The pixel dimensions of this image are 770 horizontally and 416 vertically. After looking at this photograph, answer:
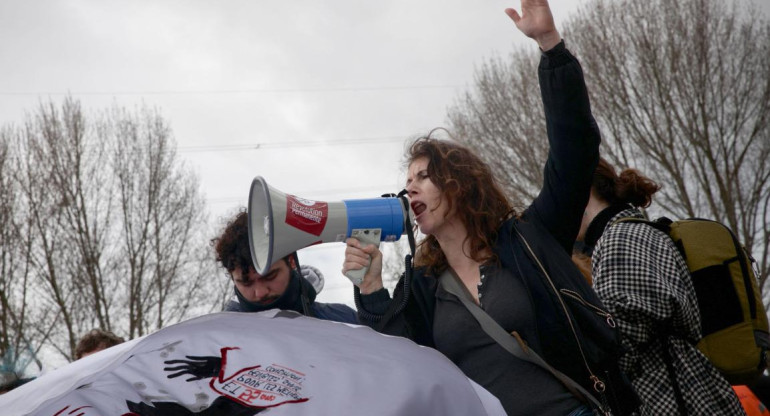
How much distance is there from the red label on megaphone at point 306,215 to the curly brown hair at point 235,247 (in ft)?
2.64

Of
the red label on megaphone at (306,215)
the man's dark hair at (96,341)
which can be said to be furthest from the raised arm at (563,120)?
the man's dark hair at (96,341)

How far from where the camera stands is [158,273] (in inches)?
577

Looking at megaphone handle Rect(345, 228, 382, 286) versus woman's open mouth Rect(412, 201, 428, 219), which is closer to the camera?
megaphone handle Rect(345, 228, 382, 286)

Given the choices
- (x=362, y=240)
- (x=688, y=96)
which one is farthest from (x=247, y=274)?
(x=688, y=96)

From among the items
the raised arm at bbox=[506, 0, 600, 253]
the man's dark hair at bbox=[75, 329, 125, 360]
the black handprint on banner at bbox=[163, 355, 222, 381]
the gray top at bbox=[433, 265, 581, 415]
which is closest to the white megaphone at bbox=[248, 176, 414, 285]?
the gray top at bbox=[433, 265, 581, 415]

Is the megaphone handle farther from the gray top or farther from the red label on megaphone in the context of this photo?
the gray top

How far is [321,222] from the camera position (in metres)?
1.91

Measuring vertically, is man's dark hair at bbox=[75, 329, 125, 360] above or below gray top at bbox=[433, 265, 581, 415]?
below

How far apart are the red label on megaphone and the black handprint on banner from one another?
2.89 ft

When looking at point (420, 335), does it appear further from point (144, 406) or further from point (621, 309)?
point (144, 406)

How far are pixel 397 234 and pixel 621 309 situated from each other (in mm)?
784

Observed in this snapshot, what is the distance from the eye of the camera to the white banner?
2.93 feet

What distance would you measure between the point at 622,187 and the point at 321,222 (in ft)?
4.25

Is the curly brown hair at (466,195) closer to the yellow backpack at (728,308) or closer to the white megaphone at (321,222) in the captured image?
the white megaphone at (321,222)
